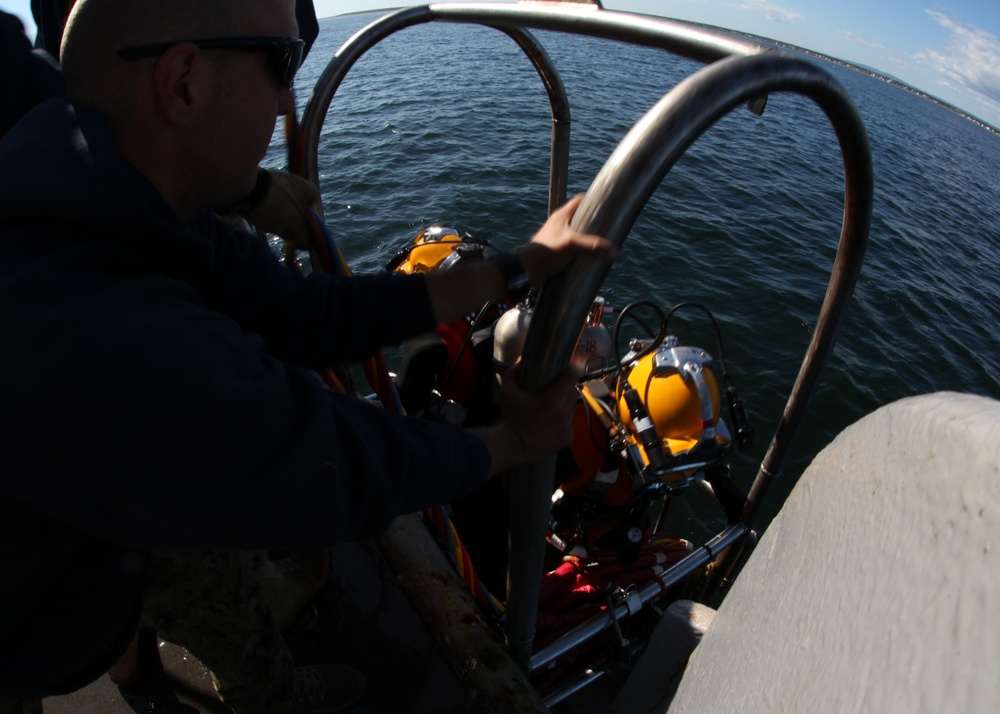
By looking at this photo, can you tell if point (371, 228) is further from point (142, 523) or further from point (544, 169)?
point (142, 523)

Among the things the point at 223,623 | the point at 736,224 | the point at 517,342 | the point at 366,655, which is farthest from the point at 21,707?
the point at 736,224

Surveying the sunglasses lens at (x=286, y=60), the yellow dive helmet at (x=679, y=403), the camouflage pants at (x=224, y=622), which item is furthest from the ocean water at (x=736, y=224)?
the camouflage pants at (x=224, y=622)

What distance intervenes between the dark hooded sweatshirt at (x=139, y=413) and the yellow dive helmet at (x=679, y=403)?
1.83 meters

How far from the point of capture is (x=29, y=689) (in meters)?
1.24

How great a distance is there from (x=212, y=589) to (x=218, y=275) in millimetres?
818

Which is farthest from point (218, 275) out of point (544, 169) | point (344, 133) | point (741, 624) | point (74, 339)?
point (344, 133)

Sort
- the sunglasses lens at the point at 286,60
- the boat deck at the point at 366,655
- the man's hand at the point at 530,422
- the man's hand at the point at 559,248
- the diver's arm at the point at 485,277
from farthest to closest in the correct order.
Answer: the boat deck at the point at 366,655 < the diver's arm at the point at 485,277 < the sunglasses lens at the point at 286,60 < the man's hand at the point at 530,422 < the man's hand at the point at 559,248

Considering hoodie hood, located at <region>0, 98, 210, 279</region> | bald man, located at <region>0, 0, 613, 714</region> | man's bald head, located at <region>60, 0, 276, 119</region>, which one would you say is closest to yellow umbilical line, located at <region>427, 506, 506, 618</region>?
bald man, located at <region>0, 0, 613, 714</region>

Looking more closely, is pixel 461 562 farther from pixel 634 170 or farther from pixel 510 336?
pixel 634 170

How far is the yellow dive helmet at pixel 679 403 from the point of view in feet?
8.91

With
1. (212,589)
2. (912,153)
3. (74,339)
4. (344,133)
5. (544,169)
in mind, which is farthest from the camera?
(912,153)

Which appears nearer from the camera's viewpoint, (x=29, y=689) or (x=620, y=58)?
(x=29, y=689)

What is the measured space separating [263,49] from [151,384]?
67 centimetres

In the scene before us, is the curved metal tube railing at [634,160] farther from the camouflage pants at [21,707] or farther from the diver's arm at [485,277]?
the camouflage pants at [21,707]
